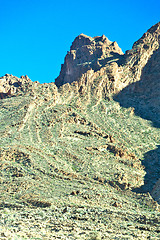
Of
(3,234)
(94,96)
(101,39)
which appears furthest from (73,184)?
(101,39)

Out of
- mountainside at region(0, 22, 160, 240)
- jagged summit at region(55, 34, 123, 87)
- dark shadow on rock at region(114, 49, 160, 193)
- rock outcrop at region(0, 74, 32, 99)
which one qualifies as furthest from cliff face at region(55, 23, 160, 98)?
rock outcrop at region(0, 74, 32, 99)

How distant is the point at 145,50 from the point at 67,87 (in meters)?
32.3

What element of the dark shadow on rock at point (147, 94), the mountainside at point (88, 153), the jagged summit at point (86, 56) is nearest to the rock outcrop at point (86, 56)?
the jagged summit at point (86, 56)

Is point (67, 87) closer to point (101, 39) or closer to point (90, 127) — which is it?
point (90, 127)

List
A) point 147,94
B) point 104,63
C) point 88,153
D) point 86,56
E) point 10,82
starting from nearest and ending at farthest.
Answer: point 88,153 < point 147,94 < point 104,63 < point 10,82 < point 86,56

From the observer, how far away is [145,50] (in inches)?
4665

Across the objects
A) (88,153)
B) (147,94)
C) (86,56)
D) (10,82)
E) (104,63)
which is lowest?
(88,153)

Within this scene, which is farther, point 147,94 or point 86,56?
point 86,56

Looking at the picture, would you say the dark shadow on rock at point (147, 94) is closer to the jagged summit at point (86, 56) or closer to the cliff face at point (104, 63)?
the cliff face at point (104, 63)

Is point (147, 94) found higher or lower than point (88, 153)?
higher

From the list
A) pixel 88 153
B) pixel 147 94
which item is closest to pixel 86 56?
pixel 147 94

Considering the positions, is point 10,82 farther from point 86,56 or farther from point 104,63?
point 104,63

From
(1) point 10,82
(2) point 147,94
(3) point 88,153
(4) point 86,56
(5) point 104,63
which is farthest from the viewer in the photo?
(4) point 86,56

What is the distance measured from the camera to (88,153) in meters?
70.1
